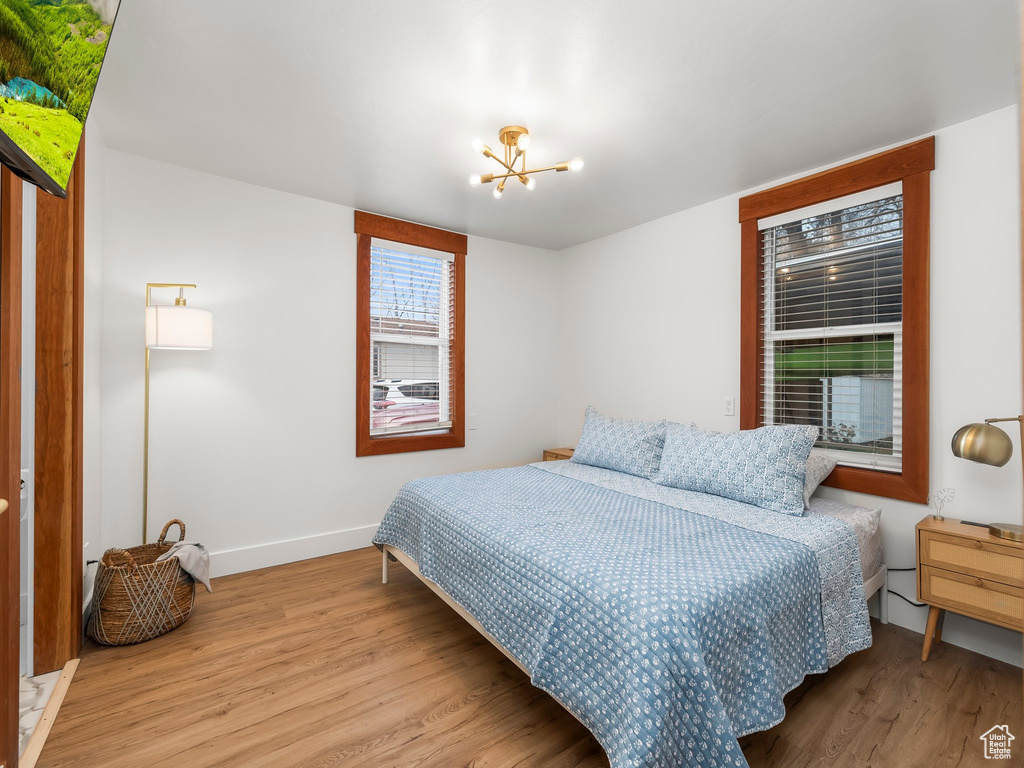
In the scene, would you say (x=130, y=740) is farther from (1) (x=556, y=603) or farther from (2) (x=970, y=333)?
(2) (x=970, y=333)

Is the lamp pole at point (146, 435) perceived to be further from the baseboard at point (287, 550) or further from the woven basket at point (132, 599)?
the baseboard at point (287, 550)

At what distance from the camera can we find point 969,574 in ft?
6.63

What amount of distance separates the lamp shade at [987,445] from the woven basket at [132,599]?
3.69 meters

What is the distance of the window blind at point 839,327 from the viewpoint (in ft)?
8.46

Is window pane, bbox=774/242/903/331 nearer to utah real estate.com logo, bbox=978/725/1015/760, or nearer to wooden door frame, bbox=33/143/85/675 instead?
utah real estate.com logo, bbox=978/725/1015/760

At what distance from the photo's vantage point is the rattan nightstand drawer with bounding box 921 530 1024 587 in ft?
6.27

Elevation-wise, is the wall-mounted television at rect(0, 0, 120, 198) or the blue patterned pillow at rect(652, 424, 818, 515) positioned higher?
the wall-mounted television at rect(0, 0, 120, 198)

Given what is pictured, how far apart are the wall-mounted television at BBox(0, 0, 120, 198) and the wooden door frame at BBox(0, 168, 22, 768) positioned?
525 mm

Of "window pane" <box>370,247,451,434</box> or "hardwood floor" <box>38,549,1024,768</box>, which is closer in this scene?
"hardwood floor" <box>38,549,1024,768</box>

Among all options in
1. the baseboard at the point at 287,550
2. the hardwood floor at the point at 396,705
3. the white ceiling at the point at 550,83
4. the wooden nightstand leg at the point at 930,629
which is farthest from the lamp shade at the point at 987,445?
the baseboard at the point at 287,550

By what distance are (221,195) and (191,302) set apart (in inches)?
28.6

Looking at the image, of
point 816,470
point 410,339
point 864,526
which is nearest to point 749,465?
point 816,470

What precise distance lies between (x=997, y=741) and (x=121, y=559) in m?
3.74

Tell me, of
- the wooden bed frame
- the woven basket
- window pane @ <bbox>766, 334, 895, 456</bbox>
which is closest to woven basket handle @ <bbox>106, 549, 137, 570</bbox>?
the woven basket
